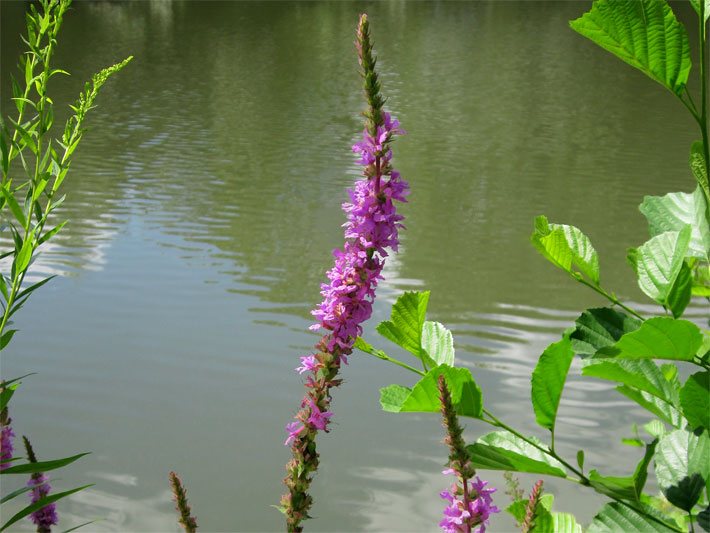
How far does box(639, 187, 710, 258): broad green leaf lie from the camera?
930 mm

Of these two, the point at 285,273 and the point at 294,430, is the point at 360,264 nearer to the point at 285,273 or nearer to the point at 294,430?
the point at 294,430

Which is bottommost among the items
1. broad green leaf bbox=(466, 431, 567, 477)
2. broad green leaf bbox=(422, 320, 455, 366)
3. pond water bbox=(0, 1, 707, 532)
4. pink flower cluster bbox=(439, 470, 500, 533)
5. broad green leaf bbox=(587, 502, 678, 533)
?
pond water bbox=(0, 1, 707, 532)

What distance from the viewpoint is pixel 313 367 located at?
90cm

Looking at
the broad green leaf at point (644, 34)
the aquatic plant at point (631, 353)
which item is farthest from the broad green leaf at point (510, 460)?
the broad green leaf at point (644, 34)

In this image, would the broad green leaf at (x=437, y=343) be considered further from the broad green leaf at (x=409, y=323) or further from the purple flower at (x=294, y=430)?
the purple flower at (x=294, y=430)

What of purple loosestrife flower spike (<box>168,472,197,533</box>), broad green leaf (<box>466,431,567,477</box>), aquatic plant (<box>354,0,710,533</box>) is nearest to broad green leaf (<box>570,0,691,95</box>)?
aquatic plant (<box>354,0,710,533</box>)

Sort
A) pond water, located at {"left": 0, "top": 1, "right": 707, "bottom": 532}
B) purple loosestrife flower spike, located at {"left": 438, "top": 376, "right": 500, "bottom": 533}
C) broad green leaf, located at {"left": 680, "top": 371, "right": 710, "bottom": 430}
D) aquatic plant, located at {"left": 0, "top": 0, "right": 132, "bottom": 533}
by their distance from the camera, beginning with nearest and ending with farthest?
purple loosestrife flower spike, located at {"left": 438, "top": 376, "right": 500, "bottom": 533}, broad green leaf, located at {"left": 680, "top": 371, "right": 710, "bottom": 430}, aquatic plant, located at {"left": 0, "top": 0, "right": 132, "bottom": 533}, pond water, located at {"left": 0, "top": 1, "right": 707, "bottom": 532}

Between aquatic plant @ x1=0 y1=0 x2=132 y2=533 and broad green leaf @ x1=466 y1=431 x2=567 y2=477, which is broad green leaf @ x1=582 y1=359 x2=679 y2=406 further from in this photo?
aquatic plant @ x1=0 y1=0 x2=132 y2=533

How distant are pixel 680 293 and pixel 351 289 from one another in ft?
1.03

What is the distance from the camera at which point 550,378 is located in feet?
2.98

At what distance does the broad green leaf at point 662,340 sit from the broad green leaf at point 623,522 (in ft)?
0.55

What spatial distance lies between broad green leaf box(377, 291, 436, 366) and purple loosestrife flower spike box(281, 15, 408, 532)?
0.24ft

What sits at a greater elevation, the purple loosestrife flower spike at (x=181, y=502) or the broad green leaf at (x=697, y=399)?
the broad green leaf at (x=697, y=399)

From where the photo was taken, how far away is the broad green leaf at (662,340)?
0.74 m
